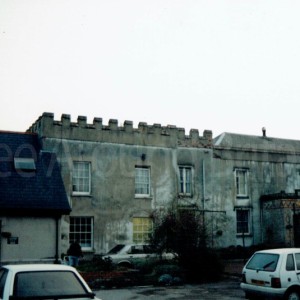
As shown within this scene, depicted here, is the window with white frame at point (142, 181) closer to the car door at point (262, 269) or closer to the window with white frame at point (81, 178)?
the window with white frame at point (81, 178)

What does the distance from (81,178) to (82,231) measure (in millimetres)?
3112

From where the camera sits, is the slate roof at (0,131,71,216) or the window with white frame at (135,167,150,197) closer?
the slate roof at (0,131,71,216)

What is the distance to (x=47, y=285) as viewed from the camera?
7.87 meters

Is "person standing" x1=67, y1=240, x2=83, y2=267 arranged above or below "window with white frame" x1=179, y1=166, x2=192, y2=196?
below

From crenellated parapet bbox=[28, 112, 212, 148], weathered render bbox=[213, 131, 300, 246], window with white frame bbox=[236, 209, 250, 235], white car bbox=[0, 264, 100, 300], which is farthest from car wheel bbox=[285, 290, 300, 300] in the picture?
window with white frame bbox=[236, 209, 250, 235]

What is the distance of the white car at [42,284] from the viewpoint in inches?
297

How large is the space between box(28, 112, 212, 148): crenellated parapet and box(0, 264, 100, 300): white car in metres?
18.1

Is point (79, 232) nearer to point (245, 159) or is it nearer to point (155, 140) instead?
point (155, 140)

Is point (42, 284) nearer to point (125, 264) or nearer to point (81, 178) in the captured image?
point (125, 264)

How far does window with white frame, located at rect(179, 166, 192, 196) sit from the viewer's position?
1163 inches

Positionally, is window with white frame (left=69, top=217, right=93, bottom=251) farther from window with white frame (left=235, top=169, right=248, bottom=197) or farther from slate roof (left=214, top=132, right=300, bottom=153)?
slate roof (left=214, top=132, right=300, bottom=153)

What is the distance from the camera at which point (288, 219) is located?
29.2 m

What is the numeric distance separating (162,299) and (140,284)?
9.97ft

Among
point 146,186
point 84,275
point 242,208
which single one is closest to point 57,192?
point 84,275
